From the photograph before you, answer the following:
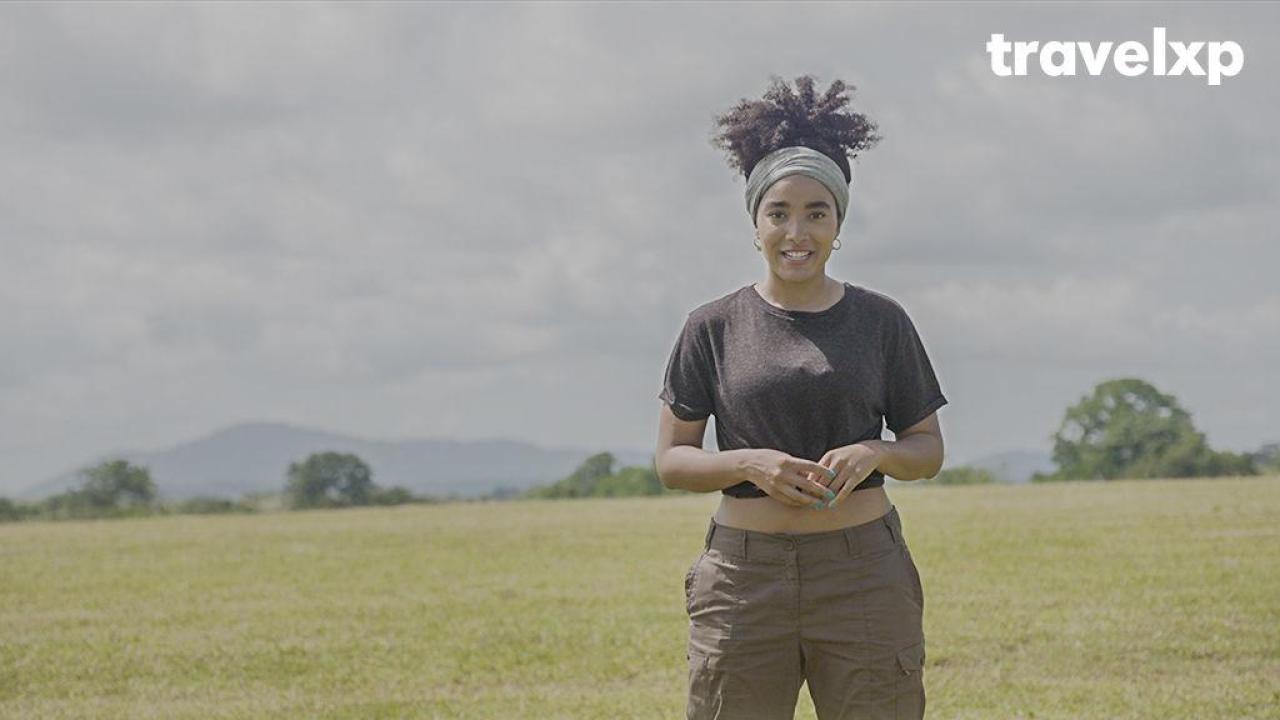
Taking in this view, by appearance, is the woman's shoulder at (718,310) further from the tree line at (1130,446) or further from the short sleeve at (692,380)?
the tree line at (1130,446)

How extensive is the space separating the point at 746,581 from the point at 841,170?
1.37 meters

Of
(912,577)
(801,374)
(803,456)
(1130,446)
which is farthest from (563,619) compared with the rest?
(1130,446)

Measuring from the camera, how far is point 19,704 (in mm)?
10844

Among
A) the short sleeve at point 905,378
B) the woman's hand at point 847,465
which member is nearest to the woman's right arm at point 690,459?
the woman's hand at point 847,465

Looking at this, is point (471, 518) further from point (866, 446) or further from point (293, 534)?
point (866, 446)

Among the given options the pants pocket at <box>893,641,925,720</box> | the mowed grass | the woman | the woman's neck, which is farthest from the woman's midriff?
the mowed grass

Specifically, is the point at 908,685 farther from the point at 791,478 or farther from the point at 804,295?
the point at 804,295

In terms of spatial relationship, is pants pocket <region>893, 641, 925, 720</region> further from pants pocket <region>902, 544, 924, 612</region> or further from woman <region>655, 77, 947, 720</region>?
pants pocket <region>902, 544, 924, 612</region>

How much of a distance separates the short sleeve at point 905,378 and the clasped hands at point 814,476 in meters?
0.33

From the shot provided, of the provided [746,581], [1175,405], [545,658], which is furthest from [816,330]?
[1175,405]

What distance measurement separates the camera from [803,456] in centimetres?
444

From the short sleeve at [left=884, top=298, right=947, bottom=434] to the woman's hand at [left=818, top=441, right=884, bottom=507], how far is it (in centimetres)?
30

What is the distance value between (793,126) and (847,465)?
1.19m

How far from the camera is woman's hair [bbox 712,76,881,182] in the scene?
185 inches
